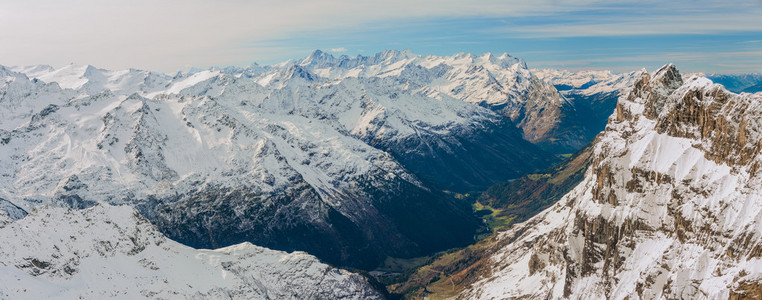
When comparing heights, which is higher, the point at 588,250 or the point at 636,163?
the point at 636,163

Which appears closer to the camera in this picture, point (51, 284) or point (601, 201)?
point (601, 201)

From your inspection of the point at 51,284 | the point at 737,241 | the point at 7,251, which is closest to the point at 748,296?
the point at 737,241

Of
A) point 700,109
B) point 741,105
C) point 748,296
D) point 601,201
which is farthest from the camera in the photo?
point 601,201

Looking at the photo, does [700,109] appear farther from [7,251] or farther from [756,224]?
[7,251]

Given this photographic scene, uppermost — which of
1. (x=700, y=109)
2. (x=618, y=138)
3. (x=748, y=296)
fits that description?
(x=700, y=109)

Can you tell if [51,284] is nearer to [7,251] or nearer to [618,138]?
[7,251]

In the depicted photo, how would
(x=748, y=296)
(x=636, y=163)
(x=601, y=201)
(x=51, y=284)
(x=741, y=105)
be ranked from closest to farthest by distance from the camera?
(x=748, y=296) < (x=741, y=105) < (x=636, y=163) < (x=601, y=201) < (x=51, y=284)
